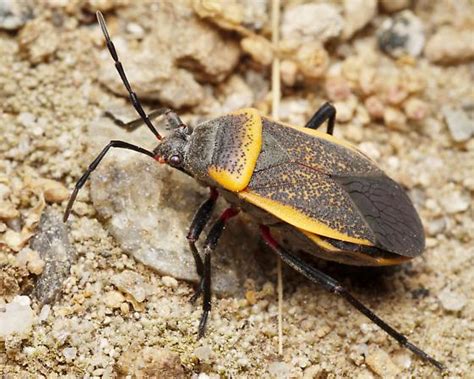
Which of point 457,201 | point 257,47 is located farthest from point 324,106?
point 457,201

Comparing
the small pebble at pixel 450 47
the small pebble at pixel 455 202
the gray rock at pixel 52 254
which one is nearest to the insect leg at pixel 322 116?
the small pebble at pixel 455 202

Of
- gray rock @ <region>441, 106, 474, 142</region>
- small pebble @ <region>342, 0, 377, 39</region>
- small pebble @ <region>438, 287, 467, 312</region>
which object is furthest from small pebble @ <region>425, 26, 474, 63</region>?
small pebble @ <region>438, 287, 467, 312</region>

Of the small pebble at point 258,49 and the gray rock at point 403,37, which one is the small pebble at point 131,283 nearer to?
the small pebble at point 258,49

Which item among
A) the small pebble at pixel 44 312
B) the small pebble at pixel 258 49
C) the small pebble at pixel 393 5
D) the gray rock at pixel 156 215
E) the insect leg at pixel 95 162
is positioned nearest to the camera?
the small pebble at pixel 44 312

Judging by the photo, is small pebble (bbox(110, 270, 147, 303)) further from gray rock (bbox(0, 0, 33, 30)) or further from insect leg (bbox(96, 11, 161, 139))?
gray rock (bbox(0, 0, 33, 30))

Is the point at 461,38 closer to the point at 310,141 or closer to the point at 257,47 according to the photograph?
the point at 257,47

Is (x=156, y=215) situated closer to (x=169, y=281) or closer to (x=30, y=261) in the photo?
(x=169, y=281)

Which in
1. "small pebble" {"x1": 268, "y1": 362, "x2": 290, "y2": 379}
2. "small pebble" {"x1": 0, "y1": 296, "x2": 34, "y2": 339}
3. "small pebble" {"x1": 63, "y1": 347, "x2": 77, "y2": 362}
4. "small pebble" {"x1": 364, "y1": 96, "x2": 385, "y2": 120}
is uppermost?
"small pebble" {"x1": 364, "y1": 96, "x2": 385, "y2": 120}
